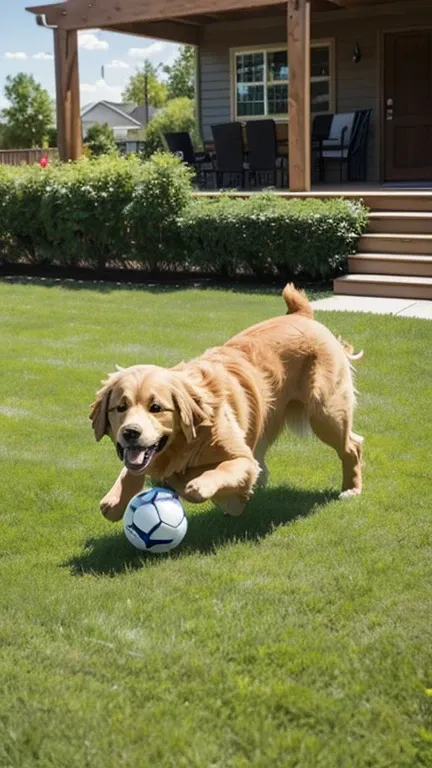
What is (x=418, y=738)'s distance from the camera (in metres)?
2.61

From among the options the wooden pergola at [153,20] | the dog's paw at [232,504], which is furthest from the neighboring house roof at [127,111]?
the dog's paw at [232,504]

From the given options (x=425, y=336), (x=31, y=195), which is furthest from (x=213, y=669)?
(x=31, y=195)

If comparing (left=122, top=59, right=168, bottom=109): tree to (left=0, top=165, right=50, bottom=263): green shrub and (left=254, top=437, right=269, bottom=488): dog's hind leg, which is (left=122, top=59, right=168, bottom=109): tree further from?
(left=254, top=437, right=269, bottom=488): dog's hind leg

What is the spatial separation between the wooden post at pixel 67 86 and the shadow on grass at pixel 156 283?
335 cm

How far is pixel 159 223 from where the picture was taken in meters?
12.7

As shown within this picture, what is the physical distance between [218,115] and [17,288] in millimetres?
9300

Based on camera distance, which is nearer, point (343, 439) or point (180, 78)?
point (343, 439)

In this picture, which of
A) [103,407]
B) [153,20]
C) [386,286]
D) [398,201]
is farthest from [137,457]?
[153,20]

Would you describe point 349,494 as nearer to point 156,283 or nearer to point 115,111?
point 156,283

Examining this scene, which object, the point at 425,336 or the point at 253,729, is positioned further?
the point at 425,336

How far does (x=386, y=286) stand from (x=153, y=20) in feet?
25.4

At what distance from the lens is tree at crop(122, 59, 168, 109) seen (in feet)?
316

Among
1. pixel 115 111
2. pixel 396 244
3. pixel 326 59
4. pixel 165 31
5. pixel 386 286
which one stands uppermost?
pixel 115 111

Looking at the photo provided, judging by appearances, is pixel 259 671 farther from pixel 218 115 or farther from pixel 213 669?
pixel 218 115
